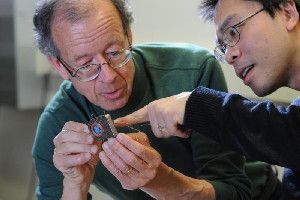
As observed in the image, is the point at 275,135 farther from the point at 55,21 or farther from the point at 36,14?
the point at 36,14

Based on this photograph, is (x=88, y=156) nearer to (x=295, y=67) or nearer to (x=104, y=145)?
(x=104, y=145)

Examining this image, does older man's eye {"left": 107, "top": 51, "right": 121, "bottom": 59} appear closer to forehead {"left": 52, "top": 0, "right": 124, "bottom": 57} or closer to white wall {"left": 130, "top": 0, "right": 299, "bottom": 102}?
forehead {"left": 52, "top": 0, "right": 124, "bottom": 57}

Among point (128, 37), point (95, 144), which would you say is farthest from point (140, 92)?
point (95, 144)

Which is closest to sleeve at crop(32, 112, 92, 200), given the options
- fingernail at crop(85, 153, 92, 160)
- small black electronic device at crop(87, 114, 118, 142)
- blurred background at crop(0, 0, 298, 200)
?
fingernail at crop(85, 153, 92, 160)

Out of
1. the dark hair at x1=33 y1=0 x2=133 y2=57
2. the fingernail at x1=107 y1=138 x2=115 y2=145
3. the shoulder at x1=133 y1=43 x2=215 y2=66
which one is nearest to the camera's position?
the fingernail at x1=107 y1=138 x2=115 y2=145

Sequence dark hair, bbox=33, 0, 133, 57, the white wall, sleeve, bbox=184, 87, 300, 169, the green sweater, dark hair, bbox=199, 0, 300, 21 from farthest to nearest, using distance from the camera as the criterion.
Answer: the white wall
the green sweater
dark hair, bbox=33, 0, 133, 57
dark hair, bbox=199, 0, 300, 21
sleeve, bbox=184, 87, 300, 169

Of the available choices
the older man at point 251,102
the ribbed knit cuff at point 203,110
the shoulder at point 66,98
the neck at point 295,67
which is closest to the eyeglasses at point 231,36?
the older man at point 251,102

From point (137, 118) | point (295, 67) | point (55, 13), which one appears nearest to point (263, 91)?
point (295, 67)
